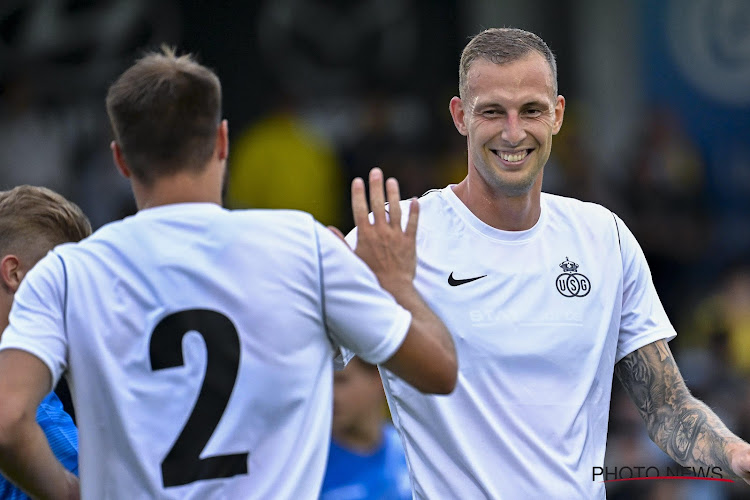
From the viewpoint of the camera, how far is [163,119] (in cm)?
306

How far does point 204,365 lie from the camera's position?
9.82 ft

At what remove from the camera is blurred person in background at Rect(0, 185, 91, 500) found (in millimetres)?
3668

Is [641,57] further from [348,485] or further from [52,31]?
[348,485]

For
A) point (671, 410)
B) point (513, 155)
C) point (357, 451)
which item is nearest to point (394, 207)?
point (513, 155)

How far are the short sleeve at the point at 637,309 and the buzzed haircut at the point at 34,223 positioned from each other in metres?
1.90

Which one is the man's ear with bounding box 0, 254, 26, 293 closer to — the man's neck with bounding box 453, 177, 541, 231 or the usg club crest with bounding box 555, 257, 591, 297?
the man's neck with bounding box 453, 177, 541, 231

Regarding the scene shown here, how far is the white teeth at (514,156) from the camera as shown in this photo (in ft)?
13.8

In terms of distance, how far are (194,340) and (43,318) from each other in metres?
0.37

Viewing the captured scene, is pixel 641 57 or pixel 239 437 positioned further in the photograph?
pixel 641 57

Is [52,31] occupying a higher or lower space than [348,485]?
higher

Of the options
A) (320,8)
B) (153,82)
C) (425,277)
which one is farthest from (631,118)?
(153,82)

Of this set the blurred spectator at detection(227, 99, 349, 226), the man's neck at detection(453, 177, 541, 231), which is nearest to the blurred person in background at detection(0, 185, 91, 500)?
the man's neck at detection(453, 177, 541, 231)

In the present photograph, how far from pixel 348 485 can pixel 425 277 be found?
189 cm

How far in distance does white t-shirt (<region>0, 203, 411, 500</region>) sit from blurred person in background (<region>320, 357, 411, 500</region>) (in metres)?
2.66
